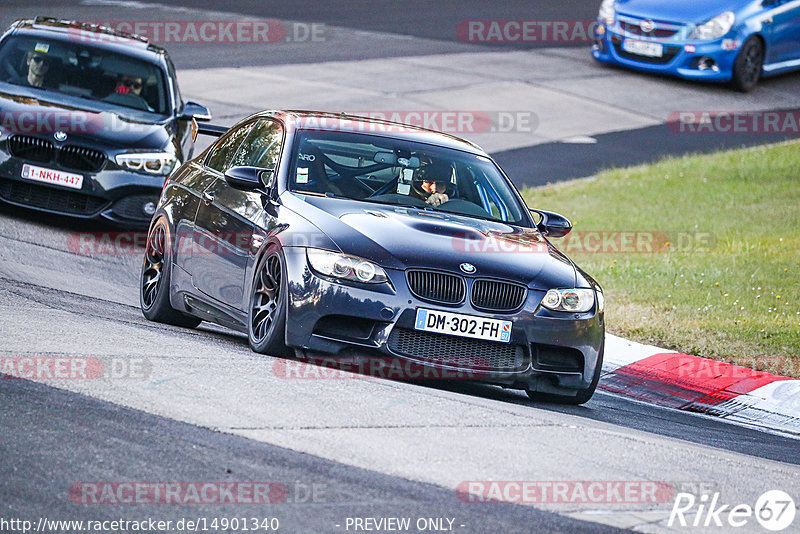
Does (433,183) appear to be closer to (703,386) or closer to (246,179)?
(246,179)

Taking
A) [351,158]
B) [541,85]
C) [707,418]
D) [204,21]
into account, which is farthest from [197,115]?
[204,21]

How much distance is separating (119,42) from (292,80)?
802 cm

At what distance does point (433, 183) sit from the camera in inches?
357

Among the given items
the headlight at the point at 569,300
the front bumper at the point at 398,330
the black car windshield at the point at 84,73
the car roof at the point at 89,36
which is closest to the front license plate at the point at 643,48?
the car roof at the point at 89,36

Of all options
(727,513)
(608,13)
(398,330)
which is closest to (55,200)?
(398,330)

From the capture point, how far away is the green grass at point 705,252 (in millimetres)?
11391

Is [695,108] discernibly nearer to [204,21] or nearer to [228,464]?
[204,21]

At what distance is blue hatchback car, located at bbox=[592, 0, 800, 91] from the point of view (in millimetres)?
23656

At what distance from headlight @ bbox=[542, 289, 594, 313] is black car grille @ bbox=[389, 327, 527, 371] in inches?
14.6

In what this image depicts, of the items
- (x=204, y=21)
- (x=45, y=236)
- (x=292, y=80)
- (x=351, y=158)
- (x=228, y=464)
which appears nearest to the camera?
(x=228, y=464)

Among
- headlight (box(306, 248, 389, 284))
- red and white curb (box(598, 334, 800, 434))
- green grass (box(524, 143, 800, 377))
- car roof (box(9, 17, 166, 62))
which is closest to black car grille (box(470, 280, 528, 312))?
→ headlight (box(306, 248, 389, 284))

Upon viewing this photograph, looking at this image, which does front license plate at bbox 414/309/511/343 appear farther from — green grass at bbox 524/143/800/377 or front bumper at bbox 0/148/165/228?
front bumper at bbox 0/148/165/228

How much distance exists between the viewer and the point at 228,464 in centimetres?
561

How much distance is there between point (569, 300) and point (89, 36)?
26.7 feet
